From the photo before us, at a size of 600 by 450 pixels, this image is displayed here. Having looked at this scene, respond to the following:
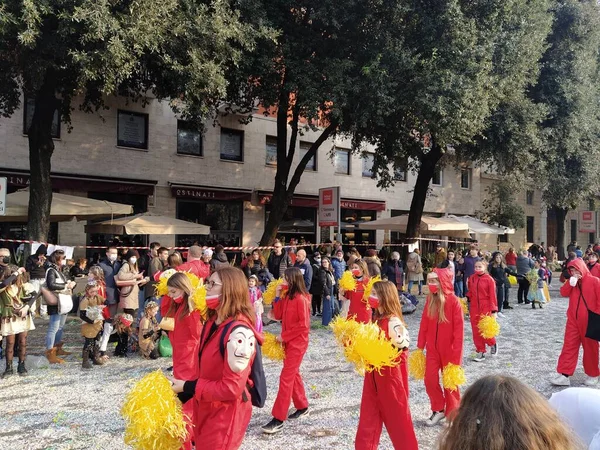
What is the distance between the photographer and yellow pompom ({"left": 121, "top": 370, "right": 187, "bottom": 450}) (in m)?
2.62

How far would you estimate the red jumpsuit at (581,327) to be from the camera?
668cm

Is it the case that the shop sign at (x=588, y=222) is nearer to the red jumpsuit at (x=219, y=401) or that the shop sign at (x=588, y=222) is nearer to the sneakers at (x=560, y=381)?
the sneakers at (x=560, y=381)

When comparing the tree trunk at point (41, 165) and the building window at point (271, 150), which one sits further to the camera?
the building window at point (271, 150)

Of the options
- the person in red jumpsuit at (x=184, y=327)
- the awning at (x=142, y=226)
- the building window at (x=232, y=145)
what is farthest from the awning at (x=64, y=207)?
the person in red jumpsuit at (x=184, y=327)

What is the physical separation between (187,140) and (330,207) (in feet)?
30.3

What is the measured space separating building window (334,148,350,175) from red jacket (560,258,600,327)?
18877mm

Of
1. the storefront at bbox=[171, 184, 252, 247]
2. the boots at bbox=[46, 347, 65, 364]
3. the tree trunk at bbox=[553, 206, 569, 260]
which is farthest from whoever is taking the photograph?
the tree trunk at bbox=[553, 206, 569, 260]

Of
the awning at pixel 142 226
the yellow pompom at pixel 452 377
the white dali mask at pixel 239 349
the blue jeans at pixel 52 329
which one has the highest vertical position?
the awning at pixel 142 226

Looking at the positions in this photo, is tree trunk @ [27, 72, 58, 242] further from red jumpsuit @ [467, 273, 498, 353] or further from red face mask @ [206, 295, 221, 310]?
red face mask @ [206, 295, 221, 310]

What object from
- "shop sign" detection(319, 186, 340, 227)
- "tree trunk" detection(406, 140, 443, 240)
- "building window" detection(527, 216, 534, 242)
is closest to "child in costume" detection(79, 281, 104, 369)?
"shop sign" detection(319, 186, 340, 227)

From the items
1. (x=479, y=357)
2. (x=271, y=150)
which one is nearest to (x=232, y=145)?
(x=271, y=150)

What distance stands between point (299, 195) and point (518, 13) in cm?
1195

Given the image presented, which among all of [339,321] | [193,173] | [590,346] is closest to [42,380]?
[339,321]

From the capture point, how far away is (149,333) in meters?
8.40
